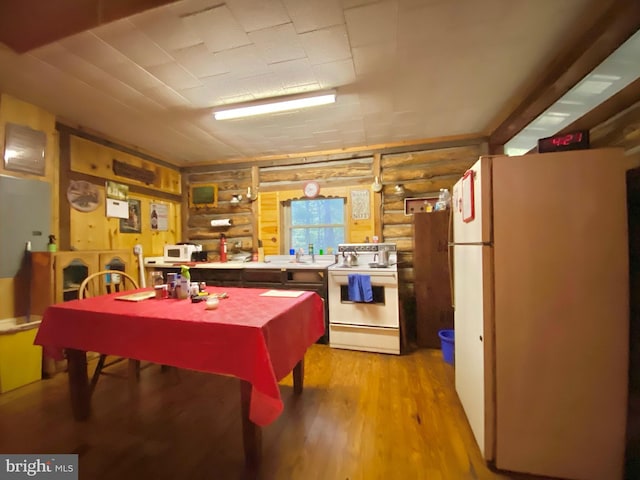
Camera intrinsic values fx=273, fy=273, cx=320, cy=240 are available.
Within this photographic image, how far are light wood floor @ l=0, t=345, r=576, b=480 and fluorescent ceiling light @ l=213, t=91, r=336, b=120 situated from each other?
2.60 meters

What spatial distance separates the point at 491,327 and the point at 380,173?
9.53 ft

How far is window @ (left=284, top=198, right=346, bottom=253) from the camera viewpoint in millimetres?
4262

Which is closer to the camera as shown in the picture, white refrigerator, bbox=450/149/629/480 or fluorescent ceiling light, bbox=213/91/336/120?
white refrigerator, bbox=450/149/629/480

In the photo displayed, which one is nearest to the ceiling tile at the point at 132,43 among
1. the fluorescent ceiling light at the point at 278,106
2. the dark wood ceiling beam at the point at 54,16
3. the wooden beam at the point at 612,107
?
the dark wood ceiling beam at the point at 54,16

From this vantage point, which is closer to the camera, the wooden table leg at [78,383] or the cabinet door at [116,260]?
the wooden table leg at [78,383]

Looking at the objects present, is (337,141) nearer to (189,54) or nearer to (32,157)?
(189,54)

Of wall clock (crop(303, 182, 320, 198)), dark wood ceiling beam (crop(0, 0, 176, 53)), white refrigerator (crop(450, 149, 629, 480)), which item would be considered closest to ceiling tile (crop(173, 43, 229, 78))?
dark wood ceiling beam (crop(0, 0, 176, 53))

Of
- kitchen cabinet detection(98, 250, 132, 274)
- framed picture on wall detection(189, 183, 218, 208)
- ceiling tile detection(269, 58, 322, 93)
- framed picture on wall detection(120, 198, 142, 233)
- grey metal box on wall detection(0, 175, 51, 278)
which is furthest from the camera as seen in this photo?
framed picture on wall detection(189, 183, 218, 208)

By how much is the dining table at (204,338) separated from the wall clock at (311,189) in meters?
2.43

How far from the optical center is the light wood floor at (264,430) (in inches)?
59.5

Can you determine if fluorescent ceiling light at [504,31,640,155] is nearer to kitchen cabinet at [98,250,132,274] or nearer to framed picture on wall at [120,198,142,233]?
kitchen cabinet at [98,250,132,274]

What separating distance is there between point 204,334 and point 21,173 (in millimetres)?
2819

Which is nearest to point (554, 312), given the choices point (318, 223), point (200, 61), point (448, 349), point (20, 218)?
point (448, 349)

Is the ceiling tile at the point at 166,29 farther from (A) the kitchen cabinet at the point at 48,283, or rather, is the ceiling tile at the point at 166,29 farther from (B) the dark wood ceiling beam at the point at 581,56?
(B) the dark wood ceiling beam at the point at 581,56
